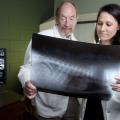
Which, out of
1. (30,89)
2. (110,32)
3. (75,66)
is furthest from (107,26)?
(30,89)

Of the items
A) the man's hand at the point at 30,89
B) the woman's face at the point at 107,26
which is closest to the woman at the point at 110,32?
the woman's face at the point at 107,26

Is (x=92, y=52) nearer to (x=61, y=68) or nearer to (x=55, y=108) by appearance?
(x=61, y=68)

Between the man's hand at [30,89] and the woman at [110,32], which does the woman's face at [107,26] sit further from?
the man's hand at [30,89]

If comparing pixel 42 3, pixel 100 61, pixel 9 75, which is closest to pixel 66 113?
pixel 100 61

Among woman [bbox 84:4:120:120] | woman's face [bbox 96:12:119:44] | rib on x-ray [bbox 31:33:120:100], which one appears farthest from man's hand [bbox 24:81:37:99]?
woman's face [bbox 96:12:119:44]

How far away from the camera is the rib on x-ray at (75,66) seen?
2.74 feet

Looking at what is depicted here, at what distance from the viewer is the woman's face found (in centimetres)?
94

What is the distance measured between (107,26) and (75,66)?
243 millimetres

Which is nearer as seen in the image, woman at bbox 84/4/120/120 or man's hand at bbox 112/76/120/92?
man's hand at bbox 112/76/120/92

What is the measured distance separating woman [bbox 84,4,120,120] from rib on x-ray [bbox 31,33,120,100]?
77mm

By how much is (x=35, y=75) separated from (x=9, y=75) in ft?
6.08

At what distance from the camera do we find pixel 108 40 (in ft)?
3.22

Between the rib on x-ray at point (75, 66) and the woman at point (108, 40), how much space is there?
0.25 ft

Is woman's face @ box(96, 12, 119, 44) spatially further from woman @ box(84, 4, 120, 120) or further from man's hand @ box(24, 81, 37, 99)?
man's hand @ box(24, 81, 37, 99)
